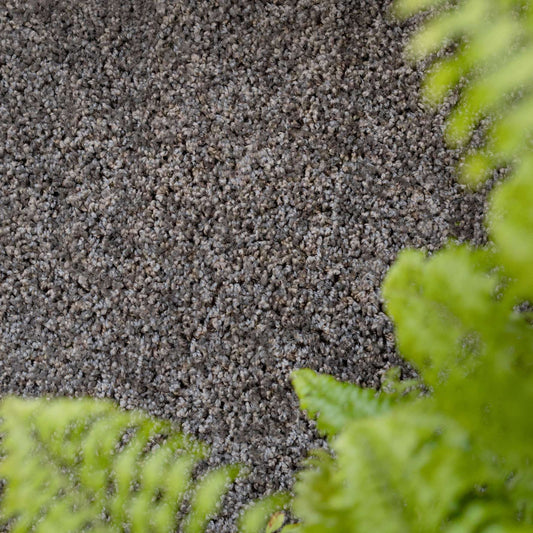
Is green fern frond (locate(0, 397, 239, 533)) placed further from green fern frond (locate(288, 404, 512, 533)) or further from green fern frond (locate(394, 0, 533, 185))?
green fern frond (locate(394, 0, 533, 185))

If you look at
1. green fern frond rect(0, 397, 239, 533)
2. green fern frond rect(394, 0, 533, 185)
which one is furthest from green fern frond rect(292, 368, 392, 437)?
green fern frond rect(394, 0, 533, 185)

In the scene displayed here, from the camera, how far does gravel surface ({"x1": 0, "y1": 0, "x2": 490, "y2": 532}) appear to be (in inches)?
53.5

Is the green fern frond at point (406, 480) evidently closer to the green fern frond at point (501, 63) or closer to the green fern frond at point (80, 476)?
the green fern frond at point (501, 63)

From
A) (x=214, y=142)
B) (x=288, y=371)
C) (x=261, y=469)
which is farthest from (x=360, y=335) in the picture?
(x=214, y=142)

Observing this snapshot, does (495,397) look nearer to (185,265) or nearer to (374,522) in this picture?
(374,522)

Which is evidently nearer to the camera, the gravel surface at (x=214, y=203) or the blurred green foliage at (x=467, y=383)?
the blurred green foliage at (x=467, y=383)

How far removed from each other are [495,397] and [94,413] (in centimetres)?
71

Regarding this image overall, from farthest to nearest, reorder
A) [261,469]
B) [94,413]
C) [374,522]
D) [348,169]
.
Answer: [348,169] < [261,469] < [94,413] < [374,522]

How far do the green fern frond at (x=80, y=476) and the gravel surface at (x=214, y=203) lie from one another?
0.26 metres

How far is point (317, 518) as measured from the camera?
686 mm

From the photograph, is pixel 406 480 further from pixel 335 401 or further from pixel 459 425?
pixel 335 401

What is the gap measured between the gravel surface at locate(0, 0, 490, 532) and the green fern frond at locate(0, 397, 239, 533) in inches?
10.2

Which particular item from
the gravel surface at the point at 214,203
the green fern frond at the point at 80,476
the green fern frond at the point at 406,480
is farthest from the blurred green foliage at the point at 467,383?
the gravel surface at the point at 214,203

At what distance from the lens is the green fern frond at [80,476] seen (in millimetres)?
1025
